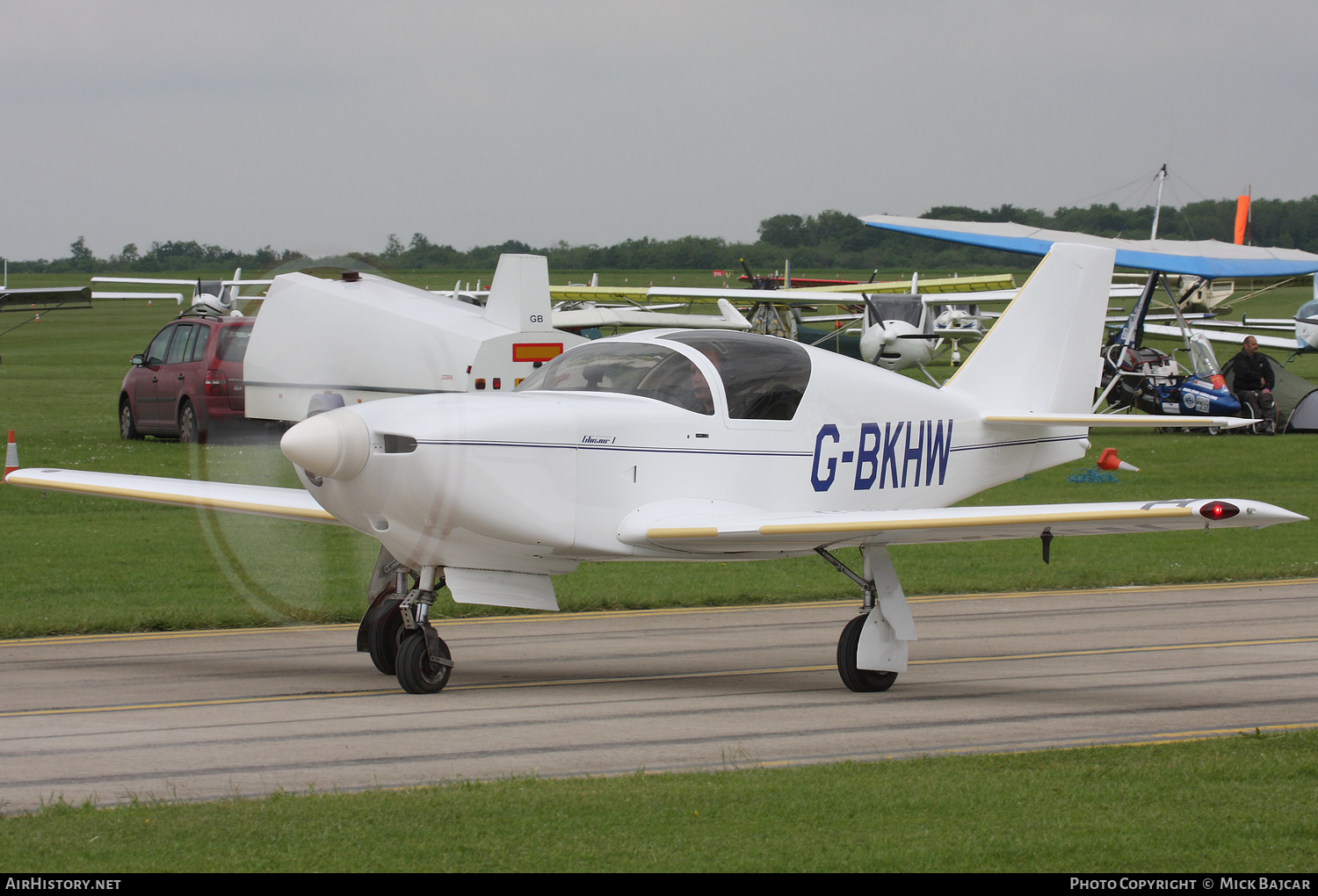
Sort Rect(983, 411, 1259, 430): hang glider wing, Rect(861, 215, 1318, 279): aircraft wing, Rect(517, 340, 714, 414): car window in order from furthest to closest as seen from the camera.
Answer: Rect(861, 215, 1318, 279): aircraft wing < Rect(983, 411, 1259, 430): hang glider wing < Rect(517, 340, 714, 414): car window

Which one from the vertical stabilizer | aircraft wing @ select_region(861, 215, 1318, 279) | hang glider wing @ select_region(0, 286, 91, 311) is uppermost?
aircraft wing @ select_region(861, 215, 1318, 279)

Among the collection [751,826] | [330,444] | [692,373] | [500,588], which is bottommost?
[751,826]

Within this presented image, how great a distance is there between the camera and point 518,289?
46.3 ft

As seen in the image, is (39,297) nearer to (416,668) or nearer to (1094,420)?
(416,668)

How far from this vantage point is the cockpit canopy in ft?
30.0

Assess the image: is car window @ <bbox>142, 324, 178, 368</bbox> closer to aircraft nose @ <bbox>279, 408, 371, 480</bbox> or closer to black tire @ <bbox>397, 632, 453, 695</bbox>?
black tire @ <bbox>397, 632, 453, 695</bbox>

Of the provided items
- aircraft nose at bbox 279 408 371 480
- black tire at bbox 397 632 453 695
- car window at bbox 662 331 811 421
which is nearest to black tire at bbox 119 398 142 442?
black tire at bbox 397 632 453 695

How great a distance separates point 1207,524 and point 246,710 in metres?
5.77

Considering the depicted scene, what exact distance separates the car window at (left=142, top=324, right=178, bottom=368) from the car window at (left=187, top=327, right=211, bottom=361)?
0.72m

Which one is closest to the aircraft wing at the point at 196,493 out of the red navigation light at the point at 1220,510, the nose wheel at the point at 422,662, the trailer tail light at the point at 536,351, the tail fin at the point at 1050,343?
the nose wheel at the point at 422,662

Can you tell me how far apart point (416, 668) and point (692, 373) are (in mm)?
2645

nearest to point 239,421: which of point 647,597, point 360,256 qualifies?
point 647,597

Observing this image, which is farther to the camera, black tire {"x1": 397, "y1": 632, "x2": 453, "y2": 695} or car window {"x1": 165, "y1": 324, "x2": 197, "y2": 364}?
car window {"x1": 165, "y1": 324, "x2": 197, "y2": 364}

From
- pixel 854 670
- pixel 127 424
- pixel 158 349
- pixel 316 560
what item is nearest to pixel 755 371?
pixel 854 670
